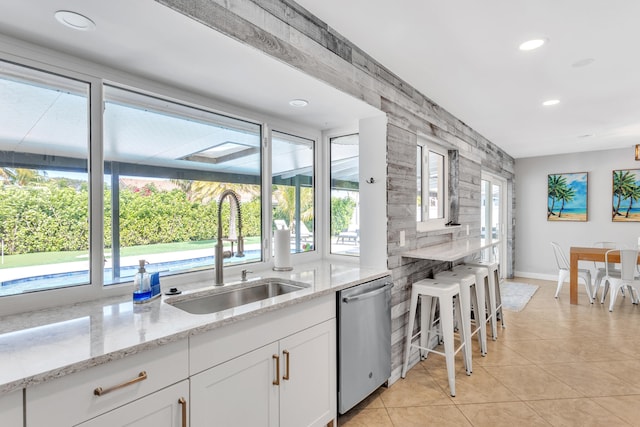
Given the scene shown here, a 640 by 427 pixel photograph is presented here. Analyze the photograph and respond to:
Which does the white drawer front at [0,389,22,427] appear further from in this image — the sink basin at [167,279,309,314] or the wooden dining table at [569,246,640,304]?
the wooden dining table at [569,246,640,304]

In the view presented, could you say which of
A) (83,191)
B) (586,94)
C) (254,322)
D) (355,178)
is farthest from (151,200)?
(586,94)

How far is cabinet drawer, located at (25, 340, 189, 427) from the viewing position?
94 centimetres

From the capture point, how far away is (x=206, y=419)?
4.36ft

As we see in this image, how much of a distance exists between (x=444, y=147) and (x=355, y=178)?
1.38 meters

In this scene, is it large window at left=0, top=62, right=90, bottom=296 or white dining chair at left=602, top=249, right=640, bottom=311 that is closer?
large window at left=0, top=62, right=90, bottom=296

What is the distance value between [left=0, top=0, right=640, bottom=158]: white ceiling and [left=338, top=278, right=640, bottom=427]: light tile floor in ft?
7.04

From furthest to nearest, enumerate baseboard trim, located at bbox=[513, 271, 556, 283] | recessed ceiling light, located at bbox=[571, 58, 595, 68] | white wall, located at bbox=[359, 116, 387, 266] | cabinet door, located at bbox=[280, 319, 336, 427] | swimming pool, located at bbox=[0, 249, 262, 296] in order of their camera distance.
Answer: baseboard trim, located at bbox=[513, 271, 556, 283] → white wall, located at bbox=[359, 116, 387, 266] → recessed ceiling light, located at bbox=[571, 58, 595, 68] → cabinet door, located at bbox=[280, 319, 336, 427] → swimming pool, located at bbox=[0, 249, 262, 296]

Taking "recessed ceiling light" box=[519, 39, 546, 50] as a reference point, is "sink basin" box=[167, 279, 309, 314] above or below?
below

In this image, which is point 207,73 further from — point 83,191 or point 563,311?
point 563,311

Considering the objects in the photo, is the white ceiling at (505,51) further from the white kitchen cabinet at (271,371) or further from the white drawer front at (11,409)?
the white drawer front at (11,409)

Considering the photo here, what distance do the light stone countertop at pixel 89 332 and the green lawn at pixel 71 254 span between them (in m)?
0.23

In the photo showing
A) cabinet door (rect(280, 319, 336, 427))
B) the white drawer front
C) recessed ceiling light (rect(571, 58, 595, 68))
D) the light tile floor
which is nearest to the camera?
the white drawer front

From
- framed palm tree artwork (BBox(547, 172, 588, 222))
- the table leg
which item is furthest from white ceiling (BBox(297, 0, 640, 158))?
framed palm tree artwork (BBox(547, 172, 588, 222))

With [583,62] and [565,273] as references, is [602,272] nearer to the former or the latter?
[565,273]
